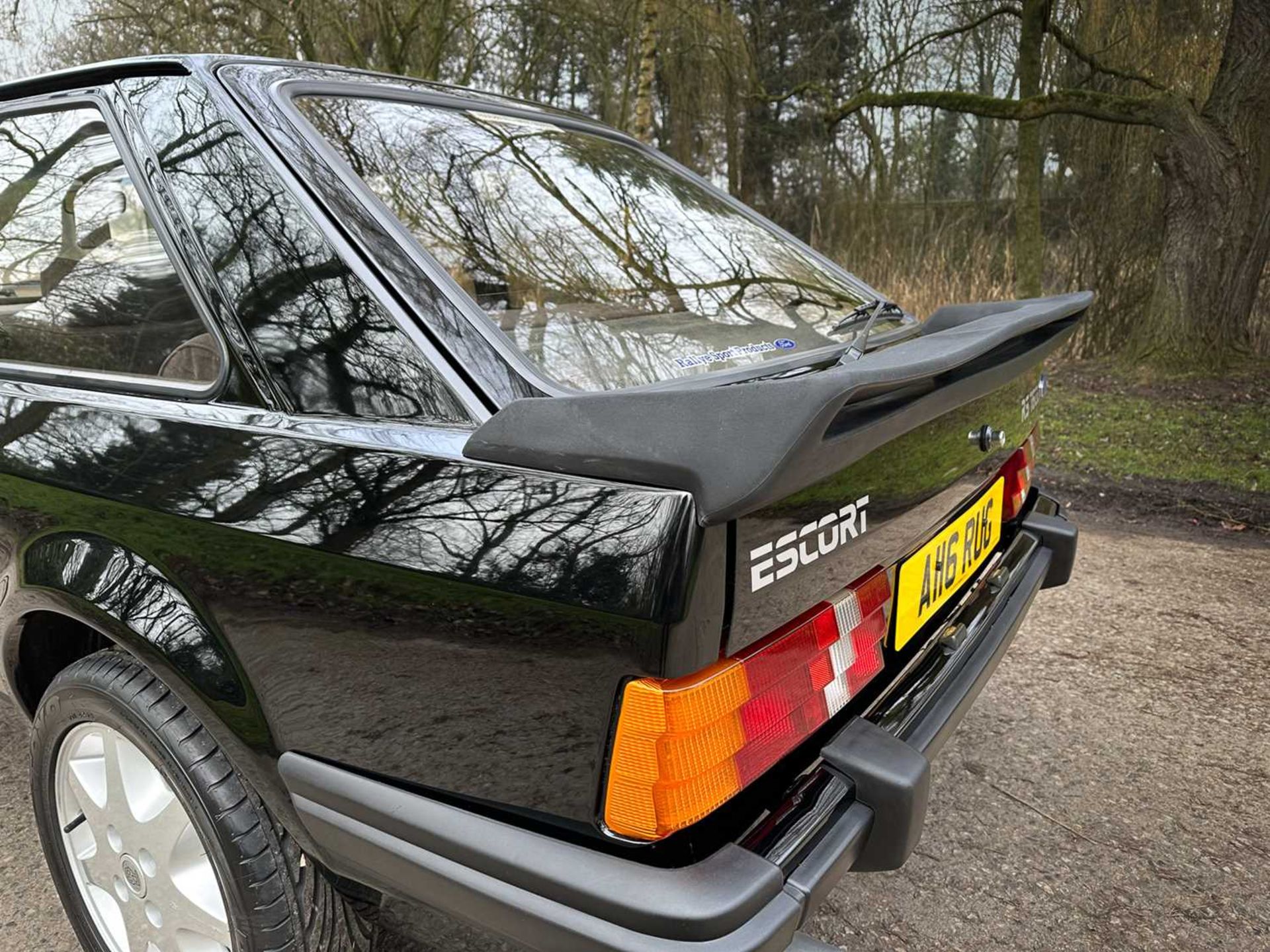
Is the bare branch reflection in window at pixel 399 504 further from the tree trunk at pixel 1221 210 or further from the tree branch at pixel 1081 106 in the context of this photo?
the tree branch at pixel 1081 106

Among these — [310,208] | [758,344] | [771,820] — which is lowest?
[771,820]

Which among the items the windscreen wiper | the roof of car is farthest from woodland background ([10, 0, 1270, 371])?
the roof of car

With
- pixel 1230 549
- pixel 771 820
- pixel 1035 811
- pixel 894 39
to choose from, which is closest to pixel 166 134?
pixel 771 820

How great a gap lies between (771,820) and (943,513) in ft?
2.41

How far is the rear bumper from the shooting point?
44.1 inches

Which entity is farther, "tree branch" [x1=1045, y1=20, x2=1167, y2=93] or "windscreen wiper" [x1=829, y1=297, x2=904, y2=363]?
"tree branch" [x1=1045, y1=20, x2=1167, y2=93]

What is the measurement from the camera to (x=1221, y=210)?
7.86 metres

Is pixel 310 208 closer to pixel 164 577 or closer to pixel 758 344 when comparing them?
pixel 164 577

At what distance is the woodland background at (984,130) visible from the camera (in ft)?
24.8

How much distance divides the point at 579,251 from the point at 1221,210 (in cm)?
816

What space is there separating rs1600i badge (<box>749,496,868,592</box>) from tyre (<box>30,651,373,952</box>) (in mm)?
944

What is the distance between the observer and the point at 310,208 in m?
1.45

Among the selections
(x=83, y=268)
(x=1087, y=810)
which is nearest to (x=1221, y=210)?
(x=1087, y=810)

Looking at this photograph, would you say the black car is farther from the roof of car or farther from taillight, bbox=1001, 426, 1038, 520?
taillight, bbox=1001, 426, 1038, 520
